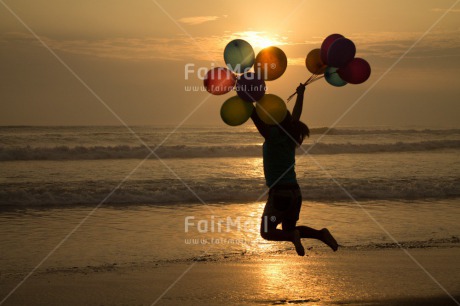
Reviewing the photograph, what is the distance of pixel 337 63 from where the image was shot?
6504 mm

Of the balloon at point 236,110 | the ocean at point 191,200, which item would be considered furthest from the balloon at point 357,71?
the ocean at point 191,200

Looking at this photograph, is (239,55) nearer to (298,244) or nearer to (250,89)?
(250,89)

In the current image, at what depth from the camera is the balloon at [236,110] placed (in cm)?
590

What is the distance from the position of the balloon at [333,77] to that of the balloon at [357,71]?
14 cm

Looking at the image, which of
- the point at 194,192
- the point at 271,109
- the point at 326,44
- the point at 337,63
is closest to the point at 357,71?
the point at 337,63

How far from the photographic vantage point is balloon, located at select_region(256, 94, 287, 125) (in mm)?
5793

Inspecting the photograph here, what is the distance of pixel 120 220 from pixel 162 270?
13.7 ft

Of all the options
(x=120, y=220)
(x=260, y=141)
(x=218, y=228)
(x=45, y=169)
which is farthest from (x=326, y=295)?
(x=260, y=141)

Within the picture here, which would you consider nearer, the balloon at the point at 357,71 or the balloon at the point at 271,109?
the balloon at the point at 271,109

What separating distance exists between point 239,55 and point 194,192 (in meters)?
10.3

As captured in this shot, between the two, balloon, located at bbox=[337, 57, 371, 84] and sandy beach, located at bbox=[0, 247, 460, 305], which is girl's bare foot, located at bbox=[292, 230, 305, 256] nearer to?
sandy beach, located at bbox=[0, 247, 460, 305]

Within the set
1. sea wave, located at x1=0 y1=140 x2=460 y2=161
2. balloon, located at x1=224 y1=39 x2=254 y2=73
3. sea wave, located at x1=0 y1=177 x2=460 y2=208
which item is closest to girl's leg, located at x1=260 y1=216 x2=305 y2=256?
balloon, located at x1=224 y1=39 x2=254 y2=73

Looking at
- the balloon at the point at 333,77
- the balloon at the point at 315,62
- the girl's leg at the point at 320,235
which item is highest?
the balloon at the point at 315,62

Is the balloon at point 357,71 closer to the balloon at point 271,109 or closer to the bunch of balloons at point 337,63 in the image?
the bunch of balloons at point 337,63
